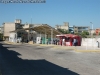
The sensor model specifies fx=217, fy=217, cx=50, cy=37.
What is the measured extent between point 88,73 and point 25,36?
66.8m

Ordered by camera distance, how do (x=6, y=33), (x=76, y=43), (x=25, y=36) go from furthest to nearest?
(x=6, y=33)
(x=25, y=36)
(x=76, y=43)

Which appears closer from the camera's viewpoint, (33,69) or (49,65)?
(33,69)

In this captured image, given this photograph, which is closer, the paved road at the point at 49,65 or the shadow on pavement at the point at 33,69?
the shadow on pavement at the point at 33,69

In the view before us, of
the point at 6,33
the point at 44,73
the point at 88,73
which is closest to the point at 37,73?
the point at 44,73

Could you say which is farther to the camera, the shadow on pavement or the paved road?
the paved road

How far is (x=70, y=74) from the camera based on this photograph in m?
10.3

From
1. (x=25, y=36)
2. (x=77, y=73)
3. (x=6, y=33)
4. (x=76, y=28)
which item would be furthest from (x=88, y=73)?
(x=76, y=28)

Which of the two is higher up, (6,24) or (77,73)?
(6,24)

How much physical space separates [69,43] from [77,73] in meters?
31.7

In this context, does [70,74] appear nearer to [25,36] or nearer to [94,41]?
[94,41]

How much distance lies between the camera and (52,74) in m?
10.2

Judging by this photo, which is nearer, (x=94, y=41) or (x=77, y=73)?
(x=77, y=73)

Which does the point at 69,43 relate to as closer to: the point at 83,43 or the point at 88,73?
the point at 83,43

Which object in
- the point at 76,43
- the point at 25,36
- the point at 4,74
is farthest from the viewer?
Result: the point at 25,36
